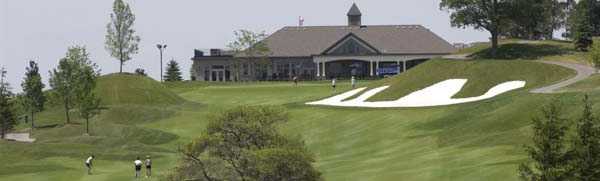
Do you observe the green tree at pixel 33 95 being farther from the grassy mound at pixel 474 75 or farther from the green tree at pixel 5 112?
the grassy mound at pixel 474 75

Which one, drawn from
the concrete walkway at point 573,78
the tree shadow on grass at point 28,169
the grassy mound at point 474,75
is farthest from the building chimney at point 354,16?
the tree shadow on grass at point 28,169

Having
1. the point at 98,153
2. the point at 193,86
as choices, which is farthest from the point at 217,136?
the point at 193,86

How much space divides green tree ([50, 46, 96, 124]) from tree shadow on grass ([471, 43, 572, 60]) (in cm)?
3378

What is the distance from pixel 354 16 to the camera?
525 ft

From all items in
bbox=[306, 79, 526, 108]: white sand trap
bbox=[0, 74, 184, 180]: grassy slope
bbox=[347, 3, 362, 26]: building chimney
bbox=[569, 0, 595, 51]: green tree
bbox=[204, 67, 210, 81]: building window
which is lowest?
bbox=[0, 74, 184, 180]: grassy slope

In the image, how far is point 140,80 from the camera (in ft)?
362

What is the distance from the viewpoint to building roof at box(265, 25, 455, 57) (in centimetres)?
14725

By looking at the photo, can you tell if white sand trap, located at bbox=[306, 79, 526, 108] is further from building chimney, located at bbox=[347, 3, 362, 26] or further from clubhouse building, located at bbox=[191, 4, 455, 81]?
building chimney, located at bbox=[347, 3, 362, 26]

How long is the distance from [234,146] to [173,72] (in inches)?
4736

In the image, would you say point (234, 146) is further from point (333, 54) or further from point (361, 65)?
point (361, 65)

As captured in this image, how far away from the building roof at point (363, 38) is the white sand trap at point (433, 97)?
57.7 meters

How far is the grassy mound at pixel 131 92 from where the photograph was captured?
10200cm

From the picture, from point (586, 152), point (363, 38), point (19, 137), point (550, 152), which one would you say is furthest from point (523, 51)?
point (550, 152)

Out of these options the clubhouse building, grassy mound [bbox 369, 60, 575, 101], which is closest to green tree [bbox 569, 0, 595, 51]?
grassy mound [bbox 369, 60, 575, 101]
